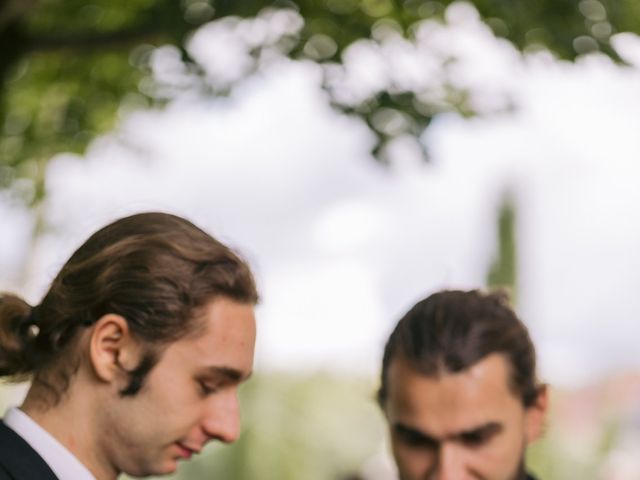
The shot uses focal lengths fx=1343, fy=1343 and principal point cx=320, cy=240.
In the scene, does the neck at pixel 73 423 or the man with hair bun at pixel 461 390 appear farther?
the man with hair bun at pixel 461 390

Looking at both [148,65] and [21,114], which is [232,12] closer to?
[148,65]

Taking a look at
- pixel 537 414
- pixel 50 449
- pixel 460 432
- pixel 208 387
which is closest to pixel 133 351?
pixel 208 387

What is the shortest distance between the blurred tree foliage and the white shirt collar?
3.66 meters

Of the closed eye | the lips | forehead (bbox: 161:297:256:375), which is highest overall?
forehead (bbox: 161:297:256:375)

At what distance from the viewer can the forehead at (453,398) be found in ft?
15.6

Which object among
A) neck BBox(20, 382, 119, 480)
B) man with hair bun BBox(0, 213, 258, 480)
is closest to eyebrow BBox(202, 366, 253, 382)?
man with hair bun BBox(0, 213, 258, 480)

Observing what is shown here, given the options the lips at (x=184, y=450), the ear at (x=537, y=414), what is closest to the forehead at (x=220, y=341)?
the lips at (x=184, y=450)

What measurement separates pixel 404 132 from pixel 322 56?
0.66 metres

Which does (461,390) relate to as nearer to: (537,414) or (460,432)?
(460,432)

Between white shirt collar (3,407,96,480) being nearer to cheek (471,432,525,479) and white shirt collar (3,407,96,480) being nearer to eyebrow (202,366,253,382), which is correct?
eyebrow (202,366,253,382)

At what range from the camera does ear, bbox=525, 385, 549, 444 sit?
504 centimetres

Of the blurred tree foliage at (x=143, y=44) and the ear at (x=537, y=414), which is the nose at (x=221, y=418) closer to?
the ear at (x=537, y=414)

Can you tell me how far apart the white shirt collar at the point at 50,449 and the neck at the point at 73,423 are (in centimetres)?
2

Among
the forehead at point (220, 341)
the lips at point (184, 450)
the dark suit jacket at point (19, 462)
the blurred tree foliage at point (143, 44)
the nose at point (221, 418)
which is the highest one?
Answer: the forehead at point (220, 341)
